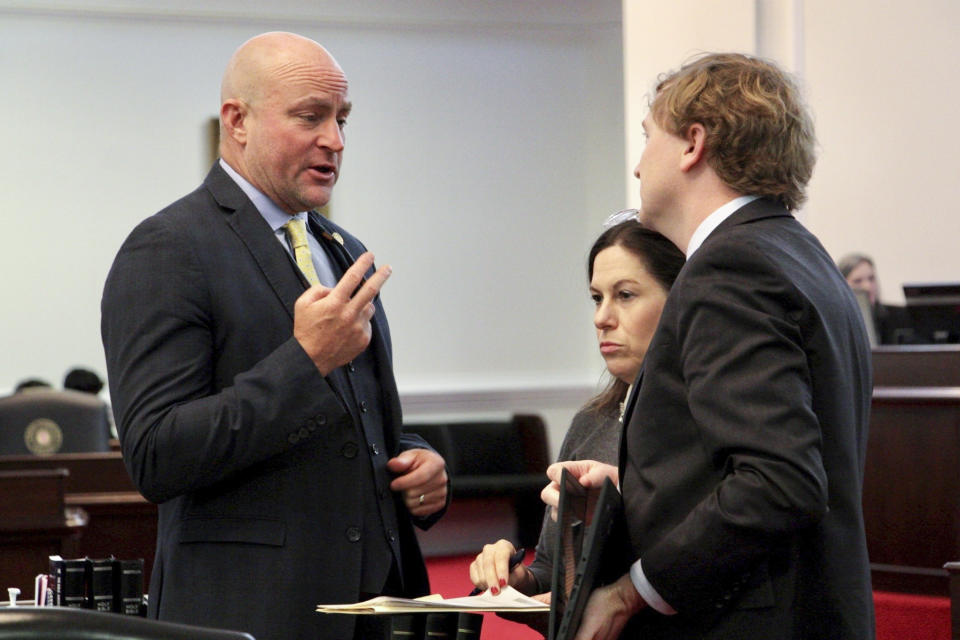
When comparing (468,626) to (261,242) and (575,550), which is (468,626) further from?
(261,242)

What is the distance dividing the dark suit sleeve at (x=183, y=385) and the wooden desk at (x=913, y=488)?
2.81 meters

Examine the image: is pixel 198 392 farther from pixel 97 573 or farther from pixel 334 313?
pixel 97 573

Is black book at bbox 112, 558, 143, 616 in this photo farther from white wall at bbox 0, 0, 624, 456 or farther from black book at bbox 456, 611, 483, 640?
white wall at bbox 0, 0, 624, 456

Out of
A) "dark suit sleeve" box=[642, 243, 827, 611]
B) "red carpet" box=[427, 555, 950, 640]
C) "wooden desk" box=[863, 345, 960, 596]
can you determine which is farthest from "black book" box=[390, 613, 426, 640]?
"wooden desk" box=[863, 345, 960, 596]

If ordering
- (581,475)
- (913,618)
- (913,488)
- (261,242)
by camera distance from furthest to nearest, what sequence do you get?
(913,488), (913,618), (261,242), (581,475)

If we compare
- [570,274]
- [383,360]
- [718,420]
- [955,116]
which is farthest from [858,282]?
[718,420]

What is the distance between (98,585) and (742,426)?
4.12 feet

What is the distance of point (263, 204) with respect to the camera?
7.41 feet

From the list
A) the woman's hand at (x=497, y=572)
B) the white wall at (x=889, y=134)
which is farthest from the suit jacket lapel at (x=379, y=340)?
the white wall at (x=889, y=134)

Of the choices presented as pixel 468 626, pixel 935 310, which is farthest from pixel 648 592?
pixel 935 310

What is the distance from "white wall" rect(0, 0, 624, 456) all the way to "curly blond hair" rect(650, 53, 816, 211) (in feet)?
24.4

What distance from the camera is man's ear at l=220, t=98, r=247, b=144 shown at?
89.7 inches

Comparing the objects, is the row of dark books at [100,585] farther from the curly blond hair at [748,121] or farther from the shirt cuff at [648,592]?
the curly blond hair at [748,121]

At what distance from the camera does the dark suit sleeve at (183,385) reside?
78.0 inches
